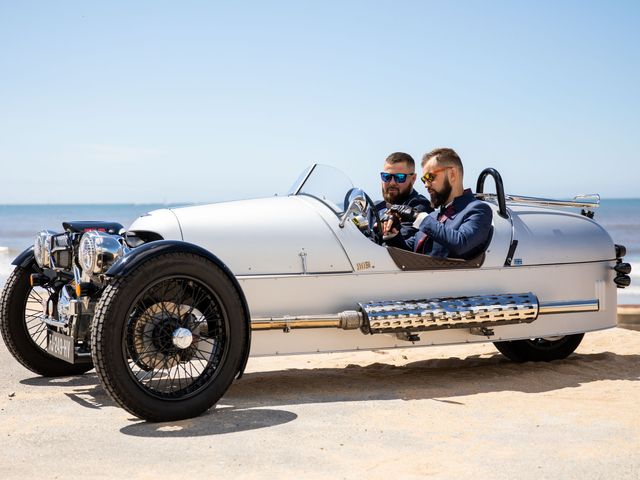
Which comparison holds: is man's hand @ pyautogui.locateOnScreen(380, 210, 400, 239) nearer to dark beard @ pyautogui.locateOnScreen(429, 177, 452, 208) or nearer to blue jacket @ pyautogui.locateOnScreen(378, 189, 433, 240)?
blue jacket @ pyautogui.locateOnScreen(378, 189, 433, 240)

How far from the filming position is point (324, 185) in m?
6.46

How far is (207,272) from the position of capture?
5082mm

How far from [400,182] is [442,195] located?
434mm

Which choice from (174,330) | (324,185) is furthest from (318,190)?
(174,330)

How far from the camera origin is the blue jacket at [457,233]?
627 cm

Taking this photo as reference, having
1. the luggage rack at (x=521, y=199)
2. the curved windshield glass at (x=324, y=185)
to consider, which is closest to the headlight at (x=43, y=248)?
the curved windshield glass at (x=324, y=185)

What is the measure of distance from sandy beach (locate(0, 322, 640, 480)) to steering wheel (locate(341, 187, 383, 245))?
1147mm

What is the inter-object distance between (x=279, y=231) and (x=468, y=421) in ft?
6.17

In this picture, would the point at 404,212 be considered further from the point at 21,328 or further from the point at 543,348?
the point at 21,328

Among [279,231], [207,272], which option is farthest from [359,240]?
[207,272]

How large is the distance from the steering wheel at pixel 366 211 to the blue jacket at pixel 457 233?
0.19 meters

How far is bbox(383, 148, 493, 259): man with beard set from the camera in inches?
248

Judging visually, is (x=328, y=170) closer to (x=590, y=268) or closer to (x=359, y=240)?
(x=359, y=240)

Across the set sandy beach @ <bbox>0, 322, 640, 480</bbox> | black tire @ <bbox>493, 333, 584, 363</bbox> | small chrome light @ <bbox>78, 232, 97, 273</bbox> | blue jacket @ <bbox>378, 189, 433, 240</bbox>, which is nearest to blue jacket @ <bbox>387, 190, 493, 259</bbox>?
blue jacket @ <bbox>378, 189, 433, 240</bbox>
